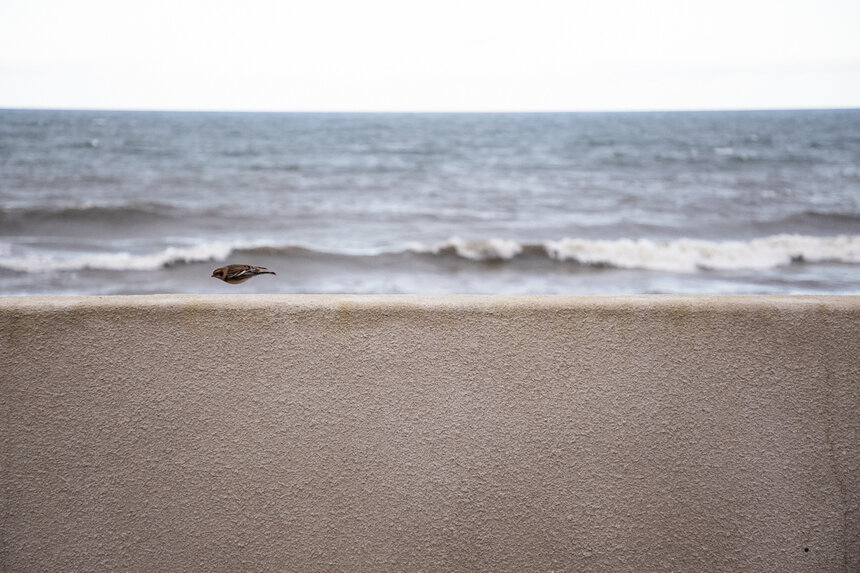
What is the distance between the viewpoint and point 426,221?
8797mm

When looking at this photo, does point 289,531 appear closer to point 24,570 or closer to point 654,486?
point 24,570

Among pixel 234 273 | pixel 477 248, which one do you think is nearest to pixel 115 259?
pixel 477 248

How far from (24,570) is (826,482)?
1349 mm

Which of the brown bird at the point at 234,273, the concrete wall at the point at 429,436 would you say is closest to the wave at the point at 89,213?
the brown bird at the point at 234,273

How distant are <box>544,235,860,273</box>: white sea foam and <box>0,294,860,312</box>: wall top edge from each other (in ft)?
18.3

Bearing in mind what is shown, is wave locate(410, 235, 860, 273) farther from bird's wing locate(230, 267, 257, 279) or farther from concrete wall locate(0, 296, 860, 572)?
bird's wing locate(230, 267, 257, 279)

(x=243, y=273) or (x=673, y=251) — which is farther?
(x=673, y=251)

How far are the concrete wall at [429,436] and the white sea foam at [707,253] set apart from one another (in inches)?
221

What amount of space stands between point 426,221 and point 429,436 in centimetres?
789

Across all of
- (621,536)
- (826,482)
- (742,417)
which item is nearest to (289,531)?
(621,536)

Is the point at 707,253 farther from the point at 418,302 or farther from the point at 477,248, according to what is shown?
the point at 418,302

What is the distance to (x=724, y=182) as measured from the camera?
12.1 m

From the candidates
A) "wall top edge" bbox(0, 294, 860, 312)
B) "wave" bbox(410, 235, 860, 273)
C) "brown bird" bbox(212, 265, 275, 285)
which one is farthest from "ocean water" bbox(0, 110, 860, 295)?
"wall top edge" bbox(0, 294, 860, 312)

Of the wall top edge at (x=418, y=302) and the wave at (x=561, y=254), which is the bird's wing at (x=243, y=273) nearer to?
the wall top edge at (x=418, y=302)
